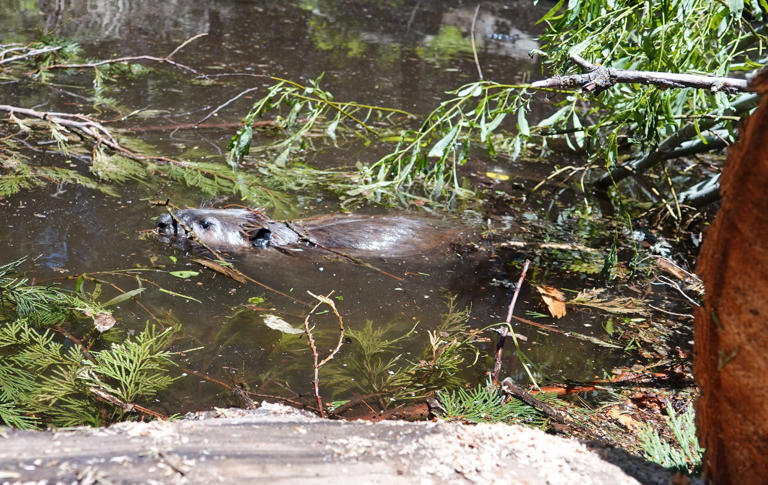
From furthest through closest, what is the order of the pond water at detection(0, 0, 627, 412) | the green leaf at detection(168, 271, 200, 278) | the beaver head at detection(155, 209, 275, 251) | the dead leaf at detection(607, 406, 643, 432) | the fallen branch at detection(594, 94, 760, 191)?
the beaver head at detection(155, 209, 275, 251) < the fallen branch at detection(594, 94, 760, 191) < the green leaf at detection(168, 271, 200, 278) < the pond water at detection(0, 0, 627, 412) < the dead leaf at detection(607, 406, 643, 432)

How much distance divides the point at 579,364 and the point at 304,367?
1207mm

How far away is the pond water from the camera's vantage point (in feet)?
9.56

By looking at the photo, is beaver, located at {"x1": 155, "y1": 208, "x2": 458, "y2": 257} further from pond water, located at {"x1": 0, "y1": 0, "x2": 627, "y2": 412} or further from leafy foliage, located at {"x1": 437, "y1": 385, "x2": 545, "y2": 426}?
leafy foliage, located at {"x1": 437, "y1": 385, "x2": 545, "y2": 426}

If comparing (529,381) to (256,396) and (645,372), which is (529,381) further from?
(256,396)

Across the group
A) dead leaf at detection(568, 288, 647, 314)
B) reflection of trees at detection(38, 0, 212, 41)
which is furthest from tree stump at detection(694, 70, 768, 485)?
reflection of trees at detection(38, 0, 212, 41)

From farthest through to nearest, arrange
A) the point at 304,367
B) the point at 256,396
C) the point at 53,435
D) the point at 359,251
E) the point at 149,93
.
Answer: the point at 149,93 < the point at 359,251 < the point at 304,367 < the point at 256,396 < the point at 53,435

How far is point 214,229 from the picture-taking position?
151 inches

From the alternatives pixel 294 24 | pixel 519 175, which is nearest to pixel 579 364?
pixel 519 175

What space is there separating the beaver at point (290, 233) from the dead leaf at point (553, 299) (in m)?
0.70

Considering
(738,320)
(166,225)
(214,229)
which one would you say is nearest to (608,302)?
(214,229)

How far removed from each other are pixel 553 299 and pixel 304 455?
2.39 meters

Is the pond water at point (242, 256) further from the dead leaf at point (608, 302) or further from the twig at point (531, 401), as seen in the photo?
the twig at point (531, 401)

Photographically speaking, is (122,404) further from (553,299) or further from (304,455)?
(553,299)

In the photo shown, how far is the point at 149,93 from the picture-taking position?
608cm
